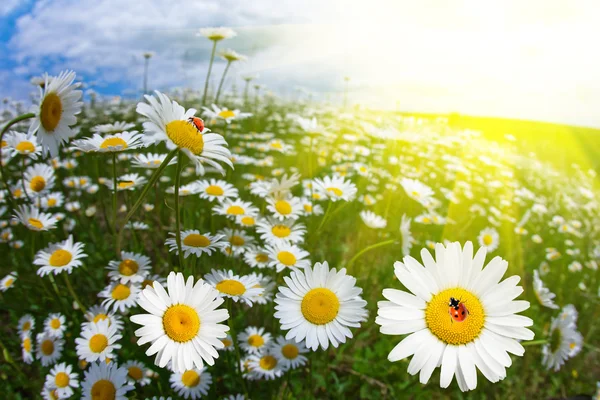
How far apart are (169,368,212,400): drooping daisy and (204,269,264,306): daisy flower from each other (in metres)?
0.56

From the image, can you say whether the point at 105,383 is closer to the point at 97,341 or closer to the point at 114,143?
the point at 97,341

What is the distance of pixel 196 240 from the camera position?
1.96 meters

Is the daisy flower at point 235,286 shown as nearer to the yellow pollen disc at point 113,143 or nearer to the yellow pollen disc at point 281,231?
the yellow pollen disc at point 281,231

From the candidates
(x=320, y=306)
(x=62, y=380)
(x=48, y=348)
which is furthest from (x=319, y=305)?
(x=48, y=348)

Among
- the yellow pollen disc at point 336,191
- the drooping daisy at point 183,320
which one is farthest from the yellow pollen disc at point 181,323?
the yellow pollen disc at point 336,191

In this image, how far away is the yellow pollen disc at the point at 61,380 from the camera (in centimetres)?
214

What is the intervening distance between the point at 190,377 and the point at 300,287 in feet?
3.09

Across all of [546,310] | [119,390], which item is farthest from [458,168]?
[119,390]

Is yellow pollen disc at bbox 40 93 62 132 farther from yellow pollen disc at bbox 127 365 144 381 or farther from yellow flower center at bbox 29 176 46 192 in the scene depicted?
yellow flower center at bbox 29 176 46 192

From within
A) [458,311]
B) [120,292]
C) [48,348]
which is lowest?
[48,348]

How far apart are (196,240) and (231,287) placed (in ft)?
1.06

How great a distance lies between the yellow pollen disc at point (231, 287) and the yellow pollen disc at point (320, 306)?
1.14 ft

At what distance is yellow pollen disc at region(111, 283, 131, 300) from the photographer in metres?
2.13

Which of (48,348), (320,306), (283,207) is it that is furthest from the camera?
(283,207)
